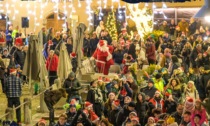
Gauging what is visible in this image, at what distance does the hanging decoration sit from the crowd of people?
572 cm

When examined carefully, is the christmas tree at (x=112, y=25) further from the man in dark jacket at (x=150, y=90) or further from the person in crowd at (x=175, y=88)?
the person in crowd at (x=175, y=88)

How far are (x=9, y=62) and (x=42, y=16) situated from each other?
15232 mm

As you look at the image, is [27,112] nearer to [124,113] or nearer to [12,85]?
[12,85]

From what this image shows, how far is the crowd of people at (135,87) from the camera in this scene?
14.1 m

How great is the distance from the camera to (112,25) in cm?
3306

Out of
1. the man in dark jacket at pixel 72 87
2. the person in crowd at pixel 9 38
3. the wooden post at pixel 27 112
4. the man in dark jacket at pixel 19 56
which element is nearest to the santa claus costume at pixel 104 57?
the man in dark jacket at pixel 19 56

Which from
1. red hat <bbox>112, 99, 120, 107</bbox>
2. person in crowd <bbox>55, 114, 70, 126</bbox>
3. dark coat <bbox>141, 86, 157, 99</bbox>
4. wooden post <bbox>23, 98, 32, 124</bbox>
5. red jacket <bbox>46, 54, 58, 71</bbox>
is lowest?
wooden post <bbox>23, 98, 32, 124</bbox>

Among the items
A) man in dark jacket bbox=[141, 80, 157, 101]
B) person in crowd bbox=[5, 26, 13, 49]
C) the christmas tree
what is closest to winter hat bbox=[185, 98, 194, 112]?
man in dark jacket bbox=[141, 80, 157, 101]

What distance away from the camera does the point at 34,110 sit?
19188 mm

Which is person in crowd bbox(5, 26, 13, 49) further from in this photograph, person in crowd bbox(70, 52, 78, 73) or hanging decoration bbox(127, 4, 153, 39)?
person in crowd bbox(70, 52, 78, 73)

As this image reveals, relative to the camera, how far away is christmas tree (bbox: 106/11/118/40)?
3250 centimetres

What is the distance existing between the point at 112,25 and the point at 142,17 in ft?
5.96

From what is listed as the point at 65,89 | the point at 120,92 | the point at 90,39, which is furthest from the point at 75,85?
the point at 90,39

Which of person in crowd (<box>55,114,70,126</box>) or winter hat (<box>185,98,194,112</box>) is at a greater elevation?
winter hat (<box>185,98,194,112</box>)
